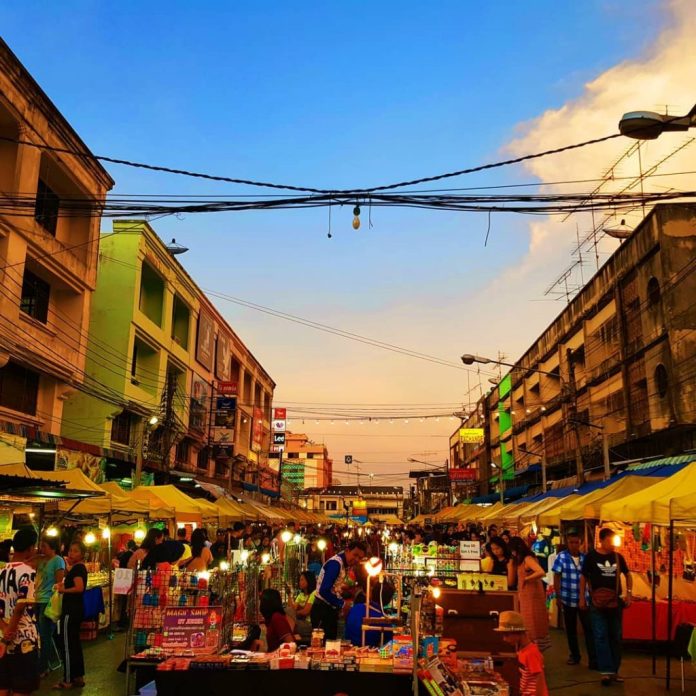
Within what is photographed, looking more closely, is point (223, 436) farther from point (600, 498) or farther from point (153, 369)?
point (600, 498)

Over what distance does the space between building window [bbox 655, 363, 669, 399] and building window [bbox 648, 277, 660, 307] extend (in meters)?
2.63

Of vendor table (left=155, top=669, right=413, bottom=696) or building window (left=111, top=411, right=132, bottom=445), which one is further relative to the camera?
building window (left=111, top=411, right=132, bottom=445)

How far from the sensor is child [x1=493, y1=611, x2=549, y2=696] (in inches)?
242

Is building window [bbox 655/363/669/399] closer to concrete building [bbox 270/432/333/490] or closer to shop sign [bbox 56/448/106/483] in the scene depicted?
shop sign [bbox 56/448/106/483]

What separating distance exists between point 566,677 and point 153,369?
93.5 ft

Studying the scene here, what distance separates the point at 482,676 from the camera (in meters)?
6.75

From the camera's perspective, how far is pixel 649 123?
26.8ft

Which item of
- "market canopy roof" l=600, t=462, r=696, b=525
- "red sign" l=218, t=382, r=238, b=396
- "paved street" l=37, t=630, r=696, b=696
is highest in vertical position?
"red sign" l=218, t=382, r=238, b=396

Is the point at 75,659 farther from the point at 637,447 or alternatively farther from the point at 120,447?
the point at 637,447

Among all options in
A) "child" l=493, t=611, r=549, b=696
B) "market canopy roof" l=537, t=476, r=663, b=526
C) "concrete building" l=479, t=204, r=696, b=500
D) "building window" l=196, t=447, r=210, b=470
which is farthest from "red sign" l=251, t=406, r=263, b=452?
"child" l=493, t=611, r=549, b=696

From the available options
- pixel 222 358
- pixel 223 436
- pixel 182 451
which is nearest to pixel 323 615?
pixel 182 451

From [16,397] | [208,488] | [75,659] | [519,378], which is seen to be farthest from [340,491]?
[75,659]

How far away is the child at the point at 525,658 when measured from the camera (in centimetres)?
614

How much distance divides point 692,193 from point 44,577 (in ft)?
34.0
